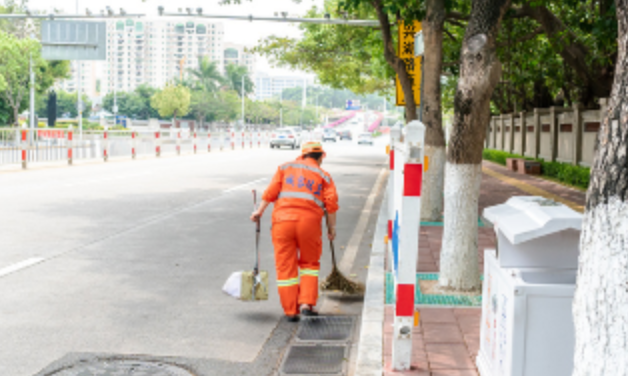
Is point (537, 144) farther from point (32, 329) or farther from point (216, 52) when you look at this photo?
point (216, 52)

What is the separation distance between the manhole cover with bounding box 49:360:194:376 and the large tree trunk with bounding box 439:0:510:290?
2780 mm

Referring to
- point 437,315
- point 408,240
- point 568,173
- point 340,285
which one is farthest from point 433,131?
point 568,173

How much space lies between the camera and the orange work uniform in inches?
224

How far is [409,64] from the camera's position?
543 inches

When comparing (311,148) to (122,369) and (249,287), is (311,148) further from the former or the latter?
(122,369)

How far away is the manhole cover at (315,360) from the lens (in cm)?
473

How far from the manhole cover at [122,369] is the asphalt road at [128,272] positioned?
0.20 metres

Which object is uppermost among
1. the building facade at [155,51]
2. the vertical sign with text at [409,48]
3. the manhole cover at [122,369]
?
the building facade at [155,51]

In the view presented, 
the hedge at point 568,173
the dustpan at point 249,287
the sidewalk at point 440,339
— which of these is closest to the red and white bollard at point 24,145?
the hedge at point 568,173

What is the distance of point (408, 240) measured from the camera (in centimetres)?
445

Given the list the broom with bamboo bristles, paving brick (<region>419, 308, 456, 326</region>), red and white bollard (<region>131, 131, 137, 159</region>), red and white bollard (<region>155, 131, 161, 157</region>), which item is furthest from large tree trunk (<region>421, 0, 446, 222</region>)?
red and white bollard (<region>155, 131, 161, 157</region>)

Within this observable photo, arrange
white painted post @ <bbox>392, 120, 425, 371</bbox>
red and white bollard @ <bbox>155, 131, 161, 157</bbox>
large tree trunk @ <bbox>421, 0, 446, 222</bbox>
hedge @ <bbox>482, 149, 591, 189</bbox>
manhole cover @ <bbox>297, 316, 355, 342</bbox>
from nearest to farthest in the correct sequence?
white painted post @ <bbox>392, 120, 425, 371</bbox> < manhole cover @ <bbox>297, 316, 355, 342</bbox> < large tree trunk @ <bbox>421, 0, 446, 222</bbox> < hedge @ <bbox>482, 149, 591, 189</bbox> < red and white bollard @ <bbox>155, 131, 161, 157</bbox>

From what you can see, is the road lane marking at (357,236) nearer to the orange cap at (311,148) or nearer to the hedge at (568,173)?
the orange cap at (311,148)

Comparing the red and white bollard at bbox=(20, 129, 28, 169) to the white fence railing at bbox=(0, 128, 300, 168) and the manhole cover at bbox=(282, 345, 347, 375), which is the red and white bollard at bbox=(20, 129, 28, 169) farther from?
the manhole cover at bbox=(282, 345, 347, 375)
